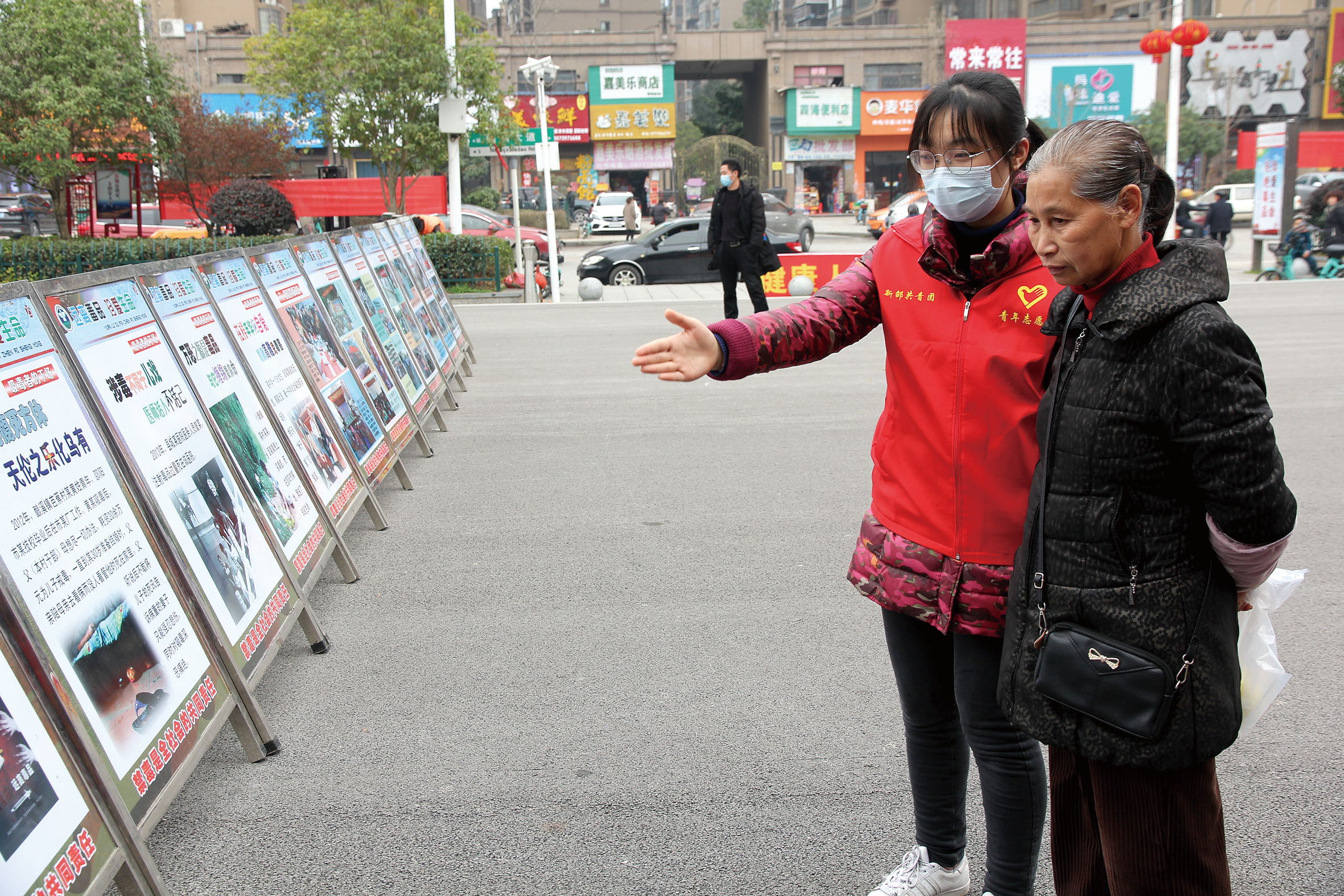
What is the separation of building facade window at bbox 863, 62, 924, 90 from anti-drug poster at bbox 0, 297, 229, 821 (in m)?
54.5

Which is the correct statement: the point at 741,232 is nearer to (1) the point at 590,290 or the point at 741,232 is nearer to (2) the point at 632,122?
(1) the point at 590,290

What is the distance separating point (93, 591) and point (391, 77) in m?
20.0

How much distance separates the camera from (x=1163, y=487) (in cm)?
206

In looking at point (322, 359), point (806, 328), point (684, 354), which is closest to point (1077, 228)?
point (806, 328)

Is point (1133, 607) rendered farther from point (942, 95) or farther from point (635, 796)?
A: point (635, 796)

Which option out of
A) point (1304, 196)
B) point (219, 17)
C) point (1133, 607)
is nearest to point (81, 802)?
point (1133, 607)

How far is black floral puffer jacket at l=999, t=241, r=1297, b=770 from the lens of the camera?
196 centimetres

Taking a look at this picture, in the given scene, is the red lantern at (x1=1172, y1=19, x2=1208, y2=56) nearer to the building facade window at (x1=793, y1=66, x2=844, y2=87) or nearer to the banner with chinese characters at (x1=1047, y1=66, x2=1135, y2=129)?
the banner with chinese characters at (x1=1047, y1=66, x2=1135, y2=129)

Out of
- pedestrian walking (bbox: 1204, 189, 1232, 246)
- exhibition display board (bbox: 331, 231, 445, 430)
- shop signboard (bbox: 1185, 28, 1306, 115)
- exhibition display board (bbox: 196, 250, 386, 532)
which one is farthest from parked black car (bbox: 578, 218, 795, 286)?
shop signboard (bbox: 1185, 28, 1306, 115)

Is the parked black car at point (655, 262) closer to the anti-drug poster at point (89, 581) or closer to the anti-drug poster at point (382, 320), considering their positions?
the anti-drug poster at point (382, 320)

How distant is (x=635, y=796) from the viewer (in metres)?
3.53

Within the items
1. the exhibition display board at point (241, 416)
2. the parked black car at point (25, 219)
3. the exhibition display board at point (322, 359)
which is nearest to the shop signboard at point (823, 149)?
the parked black car at point (25, 219)

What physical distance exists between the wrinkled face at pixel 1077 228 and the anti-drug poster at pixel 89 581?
2.41m

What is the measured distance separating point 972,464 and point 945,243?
1.59 ft
